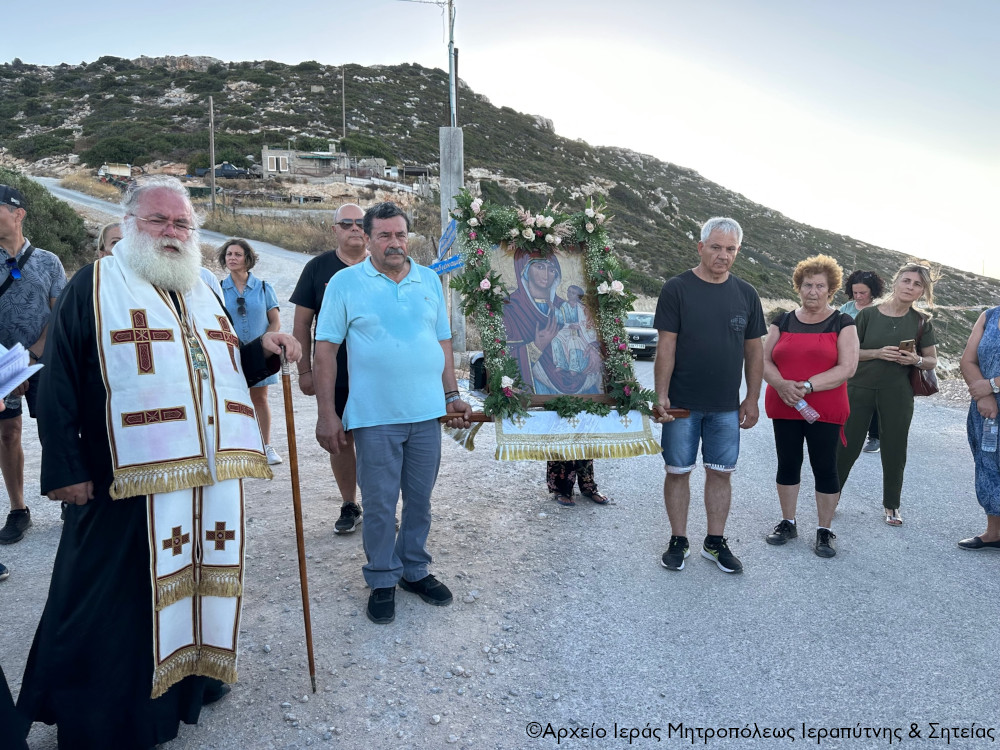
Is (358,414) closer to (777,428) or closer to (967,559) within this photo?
(777,428)

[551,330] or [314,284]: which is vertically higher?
[314,284]

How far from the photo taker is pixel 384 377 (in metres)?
3.70

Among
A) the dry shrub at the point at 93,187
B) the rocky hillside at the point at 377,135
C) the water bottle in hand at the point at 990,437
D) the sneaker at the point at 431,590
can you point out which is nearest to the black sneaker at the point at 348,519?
the sneaker at the point at 431,590

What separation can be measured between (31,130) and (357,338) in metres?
65.0

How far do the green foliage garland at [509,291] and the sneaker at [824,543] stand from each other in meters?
1.70

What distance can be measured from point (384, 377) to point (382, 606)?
1270mm

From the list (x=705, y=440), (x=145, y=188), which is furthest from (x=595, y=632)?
(x=145, y=188)

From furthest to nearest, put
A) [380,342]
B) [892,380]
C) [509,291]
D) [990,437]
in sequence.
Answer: [892,380] → [990,437] → [509,291] → [380,342]

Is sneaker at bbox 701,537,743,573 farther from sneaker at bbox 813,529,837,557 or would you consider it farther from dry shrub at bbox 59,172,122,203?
dry shrub at bbox 59,172,122,203

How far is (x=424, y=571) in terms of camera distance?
13.5 feet

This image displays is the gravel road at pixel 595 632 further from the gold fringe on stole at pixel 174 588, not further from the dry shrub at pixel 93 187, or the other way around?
the dry shrub at pixel 93 187

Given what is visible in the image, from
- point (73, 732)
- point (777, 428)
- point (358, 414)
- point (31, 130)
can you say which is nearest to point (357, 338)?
point (358, 414)

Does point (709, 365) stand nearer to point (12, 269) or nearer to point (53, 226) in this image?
point (12, 269)

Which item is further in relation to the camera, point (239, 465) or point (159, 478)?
point (239, 465)
